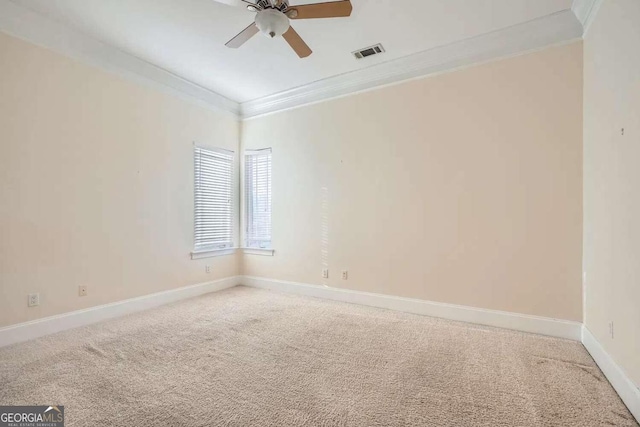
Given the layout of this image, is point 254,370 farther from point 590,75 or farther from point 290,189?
point 590,75

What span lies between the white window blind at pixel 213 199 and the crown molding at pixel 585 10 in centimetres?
444

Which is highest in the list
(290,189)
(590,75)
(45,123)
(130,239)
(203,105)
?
(203,105)

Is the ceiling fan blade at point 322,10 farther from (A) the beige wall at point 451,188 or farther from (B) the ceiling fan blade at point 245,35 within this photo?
(A) the beige wall at point 451,188

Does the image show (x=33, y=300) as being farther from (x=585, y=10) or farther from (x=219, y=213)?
(x=585, y=10)

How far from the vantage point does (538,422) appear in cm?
169

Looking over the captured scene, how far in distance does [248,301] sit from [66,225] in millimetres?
2166

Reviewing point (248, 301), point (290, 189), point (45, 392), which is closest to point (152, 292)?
point (248, 301)

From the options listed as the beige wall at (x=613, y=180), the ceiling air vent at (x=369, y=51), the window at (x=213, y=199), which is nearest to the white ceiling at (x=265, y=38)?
the ceiling air vent at (x=369, y=51)

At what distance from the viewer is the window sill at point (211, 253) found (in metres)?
4.39

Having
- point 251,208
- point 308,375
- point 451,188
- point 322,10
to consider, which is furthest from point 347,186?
point 308,375

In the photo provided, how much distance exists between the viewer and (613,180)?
212 centimetres

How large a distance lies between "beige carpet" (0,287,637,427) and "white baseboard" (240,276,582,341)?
5.7 inches

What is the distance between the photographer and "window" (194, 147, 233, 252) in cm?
447

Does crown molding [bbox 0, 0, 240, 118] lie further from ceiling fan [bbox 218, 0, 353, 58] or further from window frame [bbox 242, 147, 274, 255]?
ceiling fan [bbox 218, 0, 353, 58]
